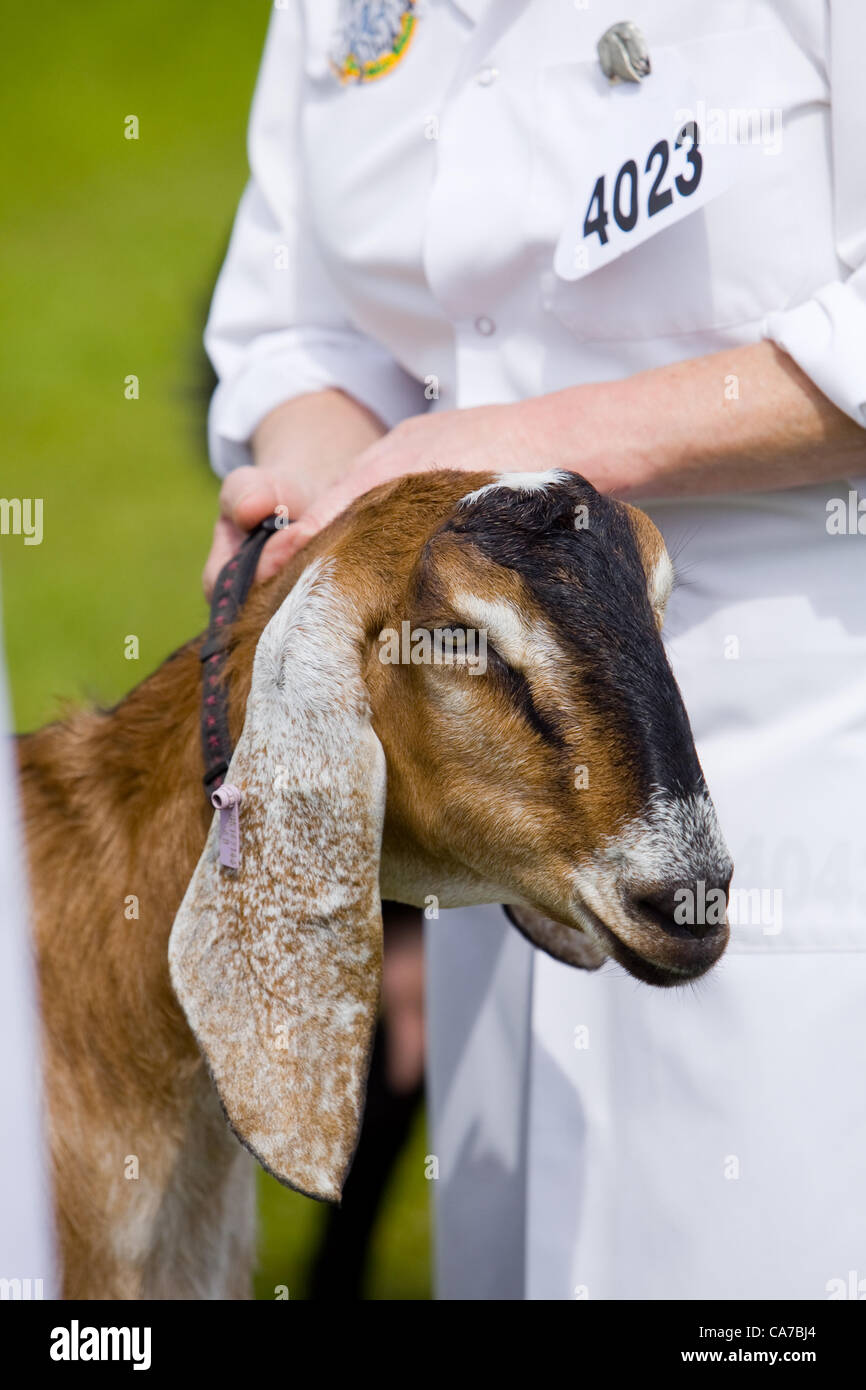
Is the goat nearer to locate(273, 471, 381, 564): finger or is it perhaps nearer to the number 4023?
locate(273, 471, 381, 564): finger

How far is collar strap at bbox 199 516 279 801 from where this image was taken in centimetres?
230

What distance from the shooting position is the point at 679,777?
6.41 feet

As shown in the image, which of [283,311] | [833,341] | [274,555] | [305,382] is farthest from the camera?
[283,311]

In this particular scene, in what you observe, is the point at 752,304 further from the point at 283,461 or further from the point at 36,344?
the point at 36,344

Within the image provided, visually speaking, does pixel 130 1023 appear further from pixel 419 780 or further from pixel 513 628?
pixel 513 628

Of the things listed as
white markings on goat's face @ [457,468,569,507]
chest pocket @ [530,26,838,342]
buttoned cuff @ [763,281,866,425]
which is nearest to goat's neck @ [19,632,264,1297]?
white markings on goat's face @ [457,468,569,507]

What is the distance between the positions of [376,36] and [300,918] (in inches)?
66.9

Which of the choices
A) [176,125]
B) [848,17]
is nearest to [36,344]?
[176,125]

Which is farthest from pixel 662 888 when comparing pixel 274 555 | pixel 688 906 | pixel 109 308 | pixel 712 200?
pixel 109 308

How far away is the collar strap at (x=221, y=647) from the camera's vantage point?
2.30m

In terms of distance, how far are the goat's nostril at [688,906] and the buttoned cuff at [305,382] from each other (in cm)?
155

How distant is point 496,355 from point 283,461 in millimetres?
459

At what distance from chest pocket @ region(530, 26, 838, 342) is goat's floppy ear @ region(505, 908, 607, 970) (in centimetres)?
103

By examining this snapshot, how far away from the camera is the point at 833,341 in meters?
2.29
